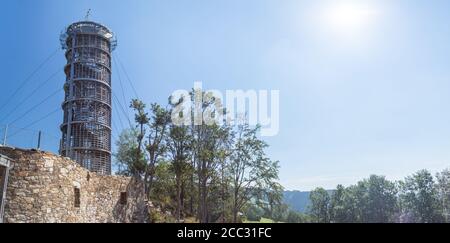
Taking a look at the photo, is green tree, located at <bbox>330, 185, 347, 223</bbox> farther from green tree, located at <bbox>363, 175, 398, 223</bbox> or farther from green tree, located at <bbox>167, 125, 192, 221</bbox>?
green tree, located at <bbox>167, 125, 192, 221</bbox>

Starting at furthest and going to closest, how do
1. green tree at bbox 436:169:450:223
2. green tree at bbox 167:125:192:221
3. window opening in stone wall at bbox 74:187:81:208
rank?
green tree at bbox 436:169:450:223 → green tree at bbox 167:125:192:221 → window opening in stone wall at bbox 74:187:81:208

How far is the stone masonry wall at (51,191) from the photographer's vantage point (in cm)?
1192

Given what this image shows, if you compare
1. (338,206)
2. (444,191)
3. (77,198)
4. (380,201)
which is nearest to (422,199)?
(444,191)

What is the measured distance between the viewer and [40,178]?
41.4 ft

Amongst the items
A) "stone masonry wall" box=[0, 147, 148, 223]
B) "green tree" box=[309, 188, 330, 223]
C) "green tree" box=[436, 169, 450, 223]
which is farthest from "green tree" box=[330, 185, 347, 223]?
"stone masonry wall" box=[0, 147, 148, 223]

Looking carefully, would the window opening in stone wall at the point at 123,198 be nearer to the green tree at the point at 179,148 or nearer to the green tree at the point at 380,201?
the green tree at the point at 179,148

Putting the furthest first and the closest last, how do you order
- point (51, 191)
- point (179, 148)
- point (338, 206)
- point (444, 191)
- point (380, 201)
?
point (338, 206), point (380, 201), point (444, 191), point (179, 148), point (51, 191)

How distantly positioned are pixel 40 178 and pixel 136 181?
890cm

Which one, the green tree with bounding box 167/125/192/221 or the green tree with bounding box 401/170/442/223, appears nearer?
the green tree with bounding box 167/125/192/221

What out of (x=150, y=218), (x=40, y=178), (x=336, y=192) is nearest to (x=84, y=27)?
(x=150, y=218)

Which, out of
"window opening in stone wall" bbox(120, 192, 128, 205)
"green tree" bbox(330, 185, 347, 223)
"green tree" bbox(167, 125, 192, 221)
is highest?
"green tree" bbox(167, 125, 192, 221)

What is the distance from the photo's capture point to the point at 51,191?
42.5ft

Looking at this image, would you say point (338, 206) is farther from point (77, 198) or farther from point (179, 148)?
point (77, 198)

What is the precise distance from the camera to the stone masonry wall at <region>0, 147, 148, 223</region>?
1192cm
